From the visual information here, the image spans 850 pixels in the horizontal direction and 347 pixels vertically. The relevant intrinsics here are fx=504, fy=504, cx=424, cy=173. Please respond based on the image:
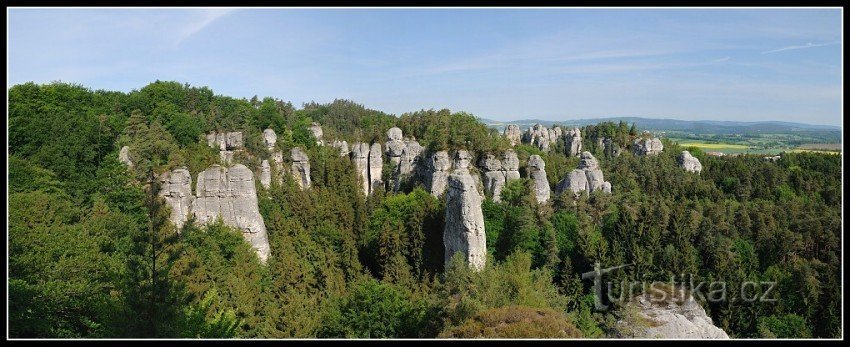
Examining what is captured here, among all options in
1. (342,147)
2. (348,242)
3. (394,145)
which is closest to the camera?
(348,242)

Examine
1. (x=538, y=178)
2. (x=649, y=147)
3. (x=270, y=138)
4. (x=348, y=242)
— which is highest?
(x=270, y=138)

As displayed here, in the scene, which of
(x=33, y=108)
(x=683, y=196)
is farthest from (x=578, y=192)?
(x=33, y=108)

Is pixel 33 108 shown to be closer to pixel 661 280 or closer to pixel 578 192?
pixel 578 192

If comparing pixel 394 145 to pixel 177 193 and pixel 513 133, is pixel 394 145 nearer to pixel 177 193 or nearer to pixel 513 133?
pixel 177 193

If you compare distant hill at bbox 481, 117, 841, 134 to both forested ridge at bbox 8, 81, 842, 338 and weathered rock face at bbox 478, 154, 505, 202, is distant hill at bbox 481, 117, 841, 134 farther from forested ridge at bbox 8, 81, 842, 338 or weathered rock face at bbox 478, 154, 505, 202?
weathered rock face at bbox 478, 154, 505, 202

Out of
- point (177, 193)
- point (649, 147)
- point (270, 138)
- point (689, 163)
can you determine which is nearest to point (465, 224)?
point (177, 193)

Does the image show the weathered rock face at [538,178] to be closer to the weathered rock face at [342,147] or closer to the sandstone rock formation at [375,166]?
the sandstone rock formation at [375,166]
